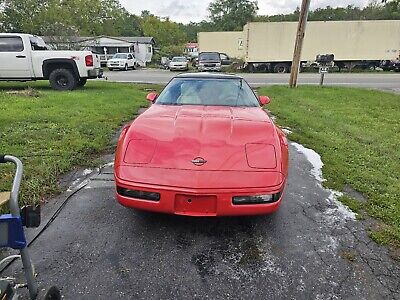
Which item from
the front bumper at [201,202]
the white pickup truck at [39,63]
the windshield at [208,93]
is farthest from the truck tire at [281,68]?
the front bumper at [201,202]

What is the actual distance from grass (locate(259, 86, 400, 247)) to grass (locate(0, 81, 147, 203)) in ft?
11.3

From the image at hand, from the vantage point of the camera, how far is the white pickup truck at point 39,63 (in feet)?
37.1

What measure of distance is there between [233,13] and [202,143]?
71.0 metres

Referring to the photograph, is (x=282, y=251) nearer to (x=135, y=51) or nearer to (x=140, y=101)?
(x=140, y=101)

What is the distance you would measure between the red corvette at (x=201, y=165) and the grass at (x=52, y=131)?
4.44 ft

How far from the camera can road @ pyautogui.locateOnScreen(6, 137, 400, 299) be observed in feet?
7.80

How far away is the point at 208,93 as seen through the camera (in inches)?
176

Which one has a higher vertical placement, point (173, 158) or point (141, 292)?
point (173, 158)

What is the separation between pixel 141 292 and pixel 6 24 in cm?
5294

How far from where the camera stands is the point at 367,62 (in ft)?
90.4

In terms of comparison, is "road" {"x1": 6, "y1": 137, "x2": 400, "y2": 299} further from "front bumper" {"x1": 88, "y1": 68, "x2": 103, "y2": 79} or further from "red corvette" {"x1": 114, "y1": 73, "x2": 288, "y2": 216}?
"front bumper" {"x1": 88, "y1": 68, "x2": 103, "y2": 79}

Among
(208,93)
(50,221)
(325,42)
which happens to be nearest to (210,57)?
(325,42)

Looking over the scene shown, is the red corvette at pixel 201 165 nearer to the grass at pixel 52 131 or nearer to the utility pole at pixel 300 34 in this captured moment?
the grass at pixel 52 131

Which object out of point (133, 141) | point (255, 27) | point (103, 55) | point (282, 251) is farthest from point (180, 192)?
point (103, 55)
